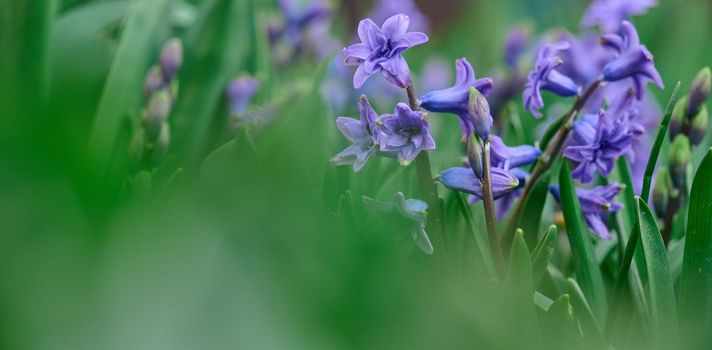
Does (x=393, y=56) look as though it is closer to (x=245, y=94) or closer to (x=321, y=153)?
(x=321, y=153)

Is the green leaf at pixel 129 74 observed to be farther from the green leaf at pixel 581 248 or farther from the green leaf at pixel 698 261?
the green leaf at pixel 698 261

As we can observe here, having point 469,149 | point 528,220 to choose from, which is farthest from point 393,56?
point 528,220

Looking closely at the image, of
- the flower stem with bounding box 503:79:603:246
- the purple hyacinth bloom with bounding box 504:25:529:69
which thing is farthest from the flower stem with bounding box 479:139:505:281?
the purple hyacinth bloom with bounding box 504:25:529:69

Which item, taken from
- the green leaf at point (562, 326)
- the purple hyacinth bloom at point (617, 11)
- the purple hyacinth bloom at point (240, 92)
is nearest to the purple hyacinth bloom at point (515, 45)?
the purple hyacinth bloom at point (617, 11)

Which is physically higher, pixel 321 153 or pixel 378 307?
pixel 378 307

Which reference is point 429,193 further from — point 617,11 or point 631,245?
point 617,11

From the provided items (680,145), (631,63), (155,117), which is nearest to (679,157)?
(680,145)
